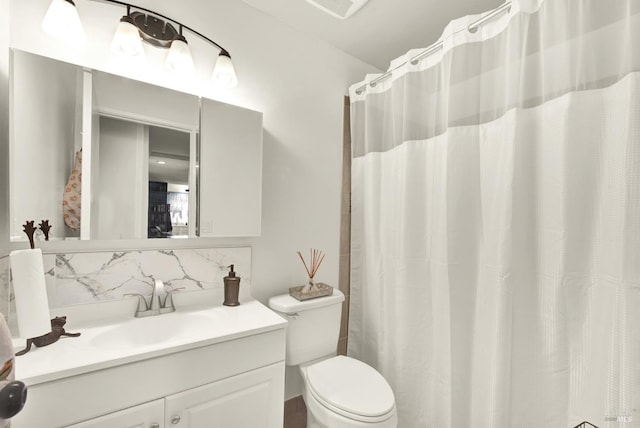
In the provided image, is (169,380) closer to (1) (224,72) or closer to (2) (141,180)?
(2) (141,180)

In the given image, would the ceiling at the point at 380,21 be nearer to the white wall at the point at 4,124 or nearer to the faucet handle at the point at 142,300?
the white wall at the point at 4,124

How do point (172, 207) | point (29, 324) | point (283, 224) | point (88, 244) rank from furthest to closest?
point (283, 224) → point (172, 207) → point (88, 244) → point (29, 324)

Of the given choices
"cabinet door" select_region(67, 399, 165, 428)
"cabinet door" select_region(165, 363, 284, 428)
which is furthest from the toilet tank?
"cabinet door" select_region(67, 399, 165, 428)

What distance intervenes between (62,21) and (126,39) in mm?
200

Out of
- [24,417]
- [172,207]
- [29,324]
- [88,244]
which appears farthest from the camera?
[172,207]

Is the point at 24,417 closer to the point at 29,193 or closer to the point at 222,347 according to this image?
the point at 222,347

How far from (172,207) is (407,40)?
5.64 ft

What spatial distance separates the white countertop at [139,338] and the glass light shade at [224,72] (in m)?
1.14

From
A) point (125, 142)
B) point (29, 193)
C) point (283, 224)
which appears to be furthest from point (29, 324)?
point (283, 224)

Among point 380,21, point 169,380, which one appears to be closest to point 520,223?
point 380,21

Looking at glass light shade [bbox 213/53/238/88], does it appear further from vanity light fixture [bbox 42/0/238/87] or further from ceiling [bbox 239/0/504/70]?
ceiling [bbox 239/0/504/70]

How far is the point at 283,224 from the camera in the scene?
170 centimetres

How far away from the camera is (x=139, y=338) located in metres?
1.18

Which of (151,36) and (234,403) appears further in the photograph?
(151,36)
